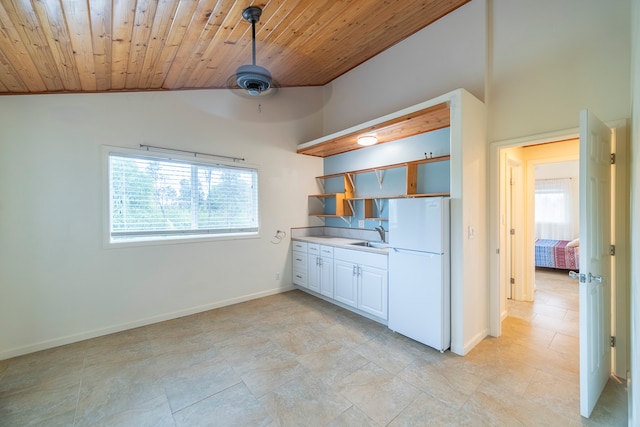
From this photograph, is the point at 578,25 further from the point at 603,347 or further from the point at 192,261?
the point at 192,261

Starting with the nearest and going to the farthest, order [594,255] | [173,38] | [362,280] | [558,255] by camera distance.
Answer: [594,255] → [173,38] → [362,280] → [558,255]

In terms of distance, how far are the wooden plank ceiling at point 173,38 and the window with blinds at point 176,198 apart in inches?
35.9

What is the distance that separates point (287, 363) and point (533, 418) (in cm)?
182

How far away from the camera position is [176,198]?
343 cm

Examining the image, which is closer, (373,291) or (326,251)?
(373,291)

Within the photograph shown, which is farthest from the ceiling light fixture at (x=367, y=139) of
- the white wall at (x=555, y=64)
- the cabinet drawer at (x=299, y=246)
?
the cabinet drawer at (x=299, y=246)

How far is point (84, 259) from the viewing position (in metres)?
2.84

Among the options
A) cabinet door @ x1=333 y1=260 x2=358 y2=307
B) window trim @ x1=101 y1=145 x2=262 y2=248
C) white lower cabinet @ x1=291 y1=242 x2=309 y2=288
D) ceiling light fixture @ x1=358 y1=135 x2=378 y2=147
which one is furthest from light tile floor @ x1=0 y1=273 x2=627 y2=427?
ceiling light fixture @ x1=358 y1=135 x2=378 y2=147

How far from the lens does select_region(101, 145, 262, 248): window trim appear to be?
9.62 ft

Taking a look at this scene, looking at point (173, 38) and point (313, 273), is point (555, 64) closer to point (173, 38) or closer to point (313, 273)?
point (173, 38)

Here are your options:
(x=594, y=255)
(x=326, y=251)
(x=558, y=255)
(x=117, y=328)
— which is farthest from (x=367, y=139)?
(x=558, y=255)

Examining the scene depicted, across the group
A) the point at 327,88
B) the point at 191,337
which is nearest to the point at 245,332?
the point at 191,337

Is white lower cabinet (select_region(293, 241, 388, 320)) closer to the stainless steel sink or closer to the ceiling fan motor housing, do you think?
the stainless steel sink

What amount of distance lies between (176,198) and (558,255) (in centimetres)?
729
